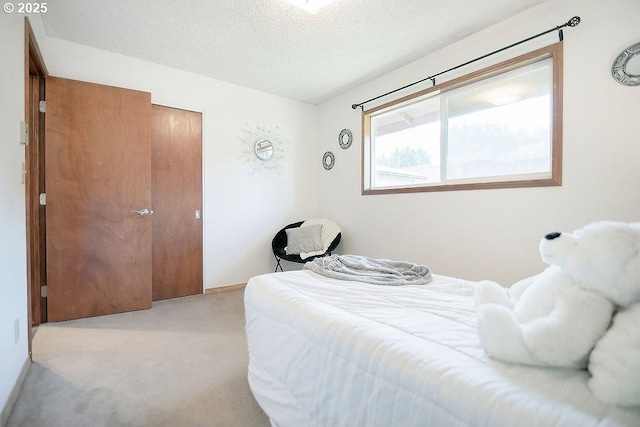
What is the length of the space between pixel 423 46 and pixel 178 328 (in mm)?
3368

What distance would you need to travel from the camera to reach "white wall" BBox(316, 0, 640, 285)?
1.91 metres

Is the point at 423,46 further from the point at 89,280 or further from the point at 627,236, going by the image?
the point at 89,280

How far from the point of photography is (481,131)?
2.71 meters

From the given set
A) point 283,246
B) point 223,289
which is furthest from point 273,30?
point 223,289

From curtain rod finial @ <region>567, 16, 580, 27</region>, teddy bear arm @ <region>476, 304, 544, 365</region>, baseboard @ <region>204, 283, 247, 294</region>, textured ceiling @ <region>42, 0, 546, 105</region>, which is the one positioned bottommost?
baseboard @ <region>204, 283, 247, 294</region>

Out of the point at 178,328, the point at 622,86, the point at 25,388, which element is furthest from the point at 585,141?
the point at 25,388

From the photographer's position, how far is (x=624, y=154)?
6.23 ft

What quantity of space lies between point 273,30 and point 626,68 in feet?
8.37

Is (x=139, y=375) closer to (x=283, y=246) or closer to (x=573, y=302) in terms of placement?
(x=573, y=302)

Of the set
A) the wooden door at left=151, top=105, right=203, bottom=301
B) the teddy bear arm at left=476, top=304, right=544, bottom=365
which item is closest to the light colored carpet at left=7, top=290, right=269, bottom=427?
the wooden door at left=151, top=105, right=203, bottom=301

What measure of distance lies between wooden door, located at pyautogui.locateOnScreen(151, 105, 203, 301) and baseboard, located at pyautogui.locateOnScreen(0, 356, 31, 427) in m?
1.53

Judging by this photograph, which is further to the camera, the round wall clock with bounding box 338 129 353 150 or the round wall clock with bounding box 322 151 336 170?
the round wall clock with bounding box 322 151 336 170

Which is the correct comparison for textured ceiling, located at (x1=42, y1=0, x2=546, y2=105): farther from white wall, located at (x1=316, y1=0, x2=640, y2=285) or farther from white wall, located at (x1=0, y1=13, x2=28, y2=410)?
white wall, located at (x1=0, y1=13, x2=28, y2=410)

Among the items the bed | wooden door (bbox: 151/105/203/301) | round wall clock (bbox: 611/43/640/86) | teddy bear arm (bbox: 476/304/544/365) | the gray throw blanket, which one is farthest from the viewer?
wooden door (bbox: 151/105/203/301)
